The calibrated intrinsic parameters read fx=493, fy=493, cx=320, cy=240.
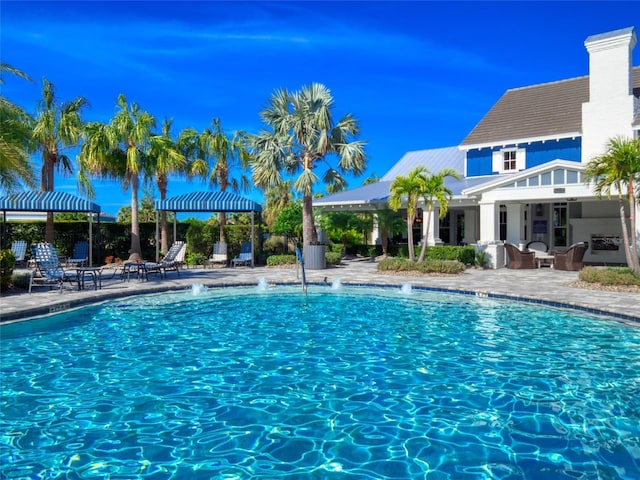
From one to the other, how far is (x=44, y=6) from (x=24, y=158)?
4.23 metres

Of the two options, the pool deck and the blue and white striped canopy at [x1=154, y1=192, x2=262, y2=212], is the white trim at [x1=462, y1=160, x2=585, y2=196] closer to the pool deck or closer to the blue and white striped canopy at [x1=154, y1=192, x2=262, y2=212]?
the pool deck

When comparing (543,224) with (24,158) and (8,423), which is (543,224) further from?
(8,423)

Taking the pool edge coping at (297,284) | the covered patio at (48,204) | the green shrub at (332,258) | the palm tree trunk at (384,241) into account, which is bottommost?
the pool edge coping at (297,284)

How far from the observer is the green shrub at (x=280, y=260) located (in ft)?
71.1

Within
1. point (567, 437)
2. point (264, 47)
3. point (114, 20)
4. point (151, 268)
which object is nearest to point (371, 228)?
point (264, 47)

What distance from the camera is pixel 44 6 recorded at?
13633mm

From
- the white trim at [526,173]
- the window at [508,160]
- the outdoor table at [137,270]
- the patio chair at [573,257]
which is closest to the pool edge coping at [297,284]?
the outdoor table at [137,270]

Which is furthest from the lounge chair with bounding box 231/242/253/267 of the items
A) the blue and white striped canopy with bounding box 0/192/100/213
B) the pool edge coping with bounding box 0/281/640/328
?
the blue and white striped canopy with bounding box 0/192/100/213

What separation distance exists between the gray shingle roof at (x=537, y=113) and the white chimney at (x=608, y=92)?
2.51ft

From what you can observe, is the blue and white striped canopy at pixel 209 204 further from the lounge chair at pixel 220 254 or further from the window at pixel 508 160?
the window at pixel 508 160

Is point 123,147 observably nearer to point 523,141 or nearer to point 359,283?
point 359,283

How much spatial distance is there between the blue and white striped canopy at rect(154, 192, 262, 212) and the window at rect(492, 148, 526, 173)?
1183 centimetres

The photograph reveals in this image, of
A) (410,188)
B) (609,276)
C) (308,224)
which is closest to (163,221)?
(308,224)

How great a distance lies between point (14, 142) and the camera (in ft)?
46.3
